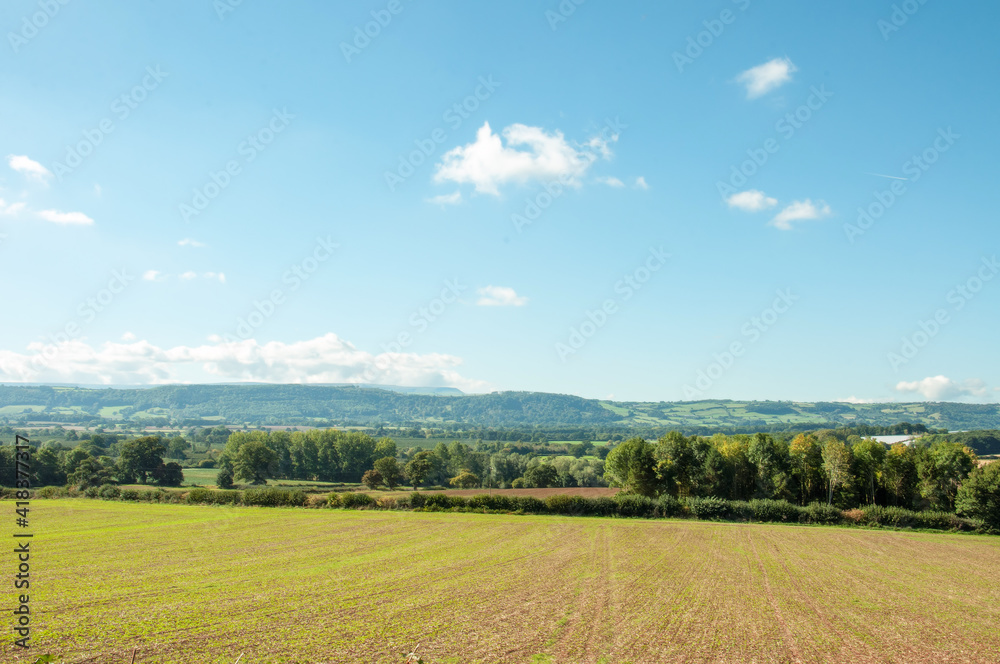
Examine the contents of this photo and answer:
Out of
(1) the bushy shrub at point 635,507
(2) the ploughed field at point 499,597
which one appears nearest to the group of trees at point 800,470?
(1) the bushy shrub at point 635,507

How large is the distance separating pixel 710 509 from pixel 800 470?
18.6 m

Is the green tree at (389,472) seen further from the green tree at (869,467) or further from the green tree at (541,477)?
the green tree at (869,467)

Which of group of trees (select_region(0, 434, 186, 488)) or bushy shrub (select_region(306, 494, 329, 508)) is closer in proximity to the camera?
bushy shrub (select_region(306, 494, 329, 508))

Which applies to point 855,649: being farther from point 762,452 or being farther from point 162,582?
point 762,452

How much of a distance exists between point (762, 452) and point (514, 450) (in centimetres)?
11051

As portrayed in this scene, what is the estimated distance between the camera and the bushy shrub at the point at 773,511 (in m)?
63.6

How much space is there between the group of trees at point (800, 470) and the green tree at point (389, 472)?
43.3 m

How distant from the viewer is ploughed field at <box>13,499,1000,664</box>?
19.1m

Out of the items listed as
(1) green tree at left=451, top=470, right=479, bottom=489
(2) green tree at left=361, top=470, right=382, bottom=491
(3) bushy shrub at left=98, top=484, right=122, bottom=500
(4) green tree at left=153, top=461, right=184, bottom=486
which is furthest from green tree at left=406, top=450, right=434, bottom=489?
(3) bushy shrub at left=98, top=484, right=122, bottom=500

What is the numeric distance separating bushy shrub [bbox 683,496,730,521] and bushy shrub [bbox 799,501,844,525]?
8250 millimetres

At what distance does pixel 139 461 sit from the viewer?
340ft

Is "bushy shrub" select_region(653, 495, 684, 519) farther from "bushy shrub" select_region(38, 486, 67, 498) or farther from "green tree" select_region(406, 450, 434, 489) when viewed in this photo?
"bushy shrub" select_region(38, 486, 67, 498)

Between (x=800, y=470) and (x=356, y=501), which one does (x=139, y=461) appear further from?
(x=800, y=470)

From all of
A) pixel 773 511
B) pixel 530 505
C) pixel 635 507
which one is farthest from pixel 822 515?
pixel 530 505
